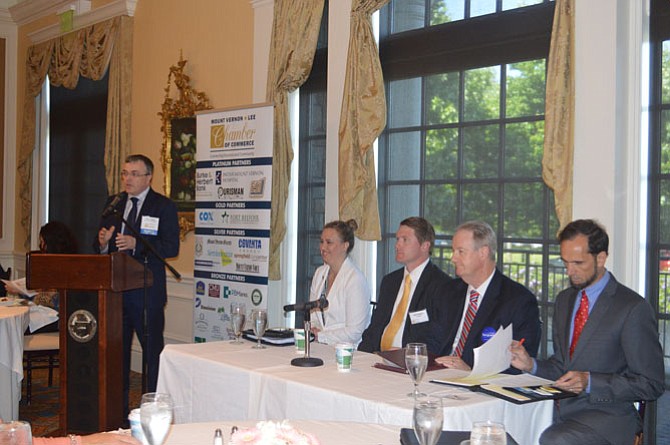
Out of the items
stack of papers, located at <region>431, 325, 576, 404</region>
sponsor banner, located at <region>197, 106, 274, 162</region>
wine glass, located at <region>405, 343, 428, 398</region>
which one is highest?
sponsor banner, located at <region>197, 106, 274, 162</region>

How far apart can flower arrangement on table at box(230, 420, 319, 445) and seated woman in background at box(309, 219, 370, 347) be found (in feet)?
9.25

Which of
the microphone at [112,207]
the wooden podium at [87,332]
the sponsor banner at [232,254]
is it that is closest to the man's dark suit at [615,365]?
the wooden podium at [87,332]

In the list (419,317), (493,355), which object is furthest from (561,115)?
(493,355)

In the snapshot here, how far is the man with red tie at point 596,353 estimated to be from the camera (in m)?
3.14

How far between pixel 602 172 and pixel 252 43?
11.4 feet

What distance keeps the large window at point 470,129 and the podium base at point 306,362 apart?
5.96 feet

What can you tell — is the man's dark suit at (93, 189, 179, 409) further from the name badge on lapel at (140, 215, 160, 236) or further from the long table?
the long table

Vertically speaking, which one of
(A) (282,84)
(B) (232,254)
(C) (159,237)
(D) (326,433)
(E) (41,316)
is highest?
(A) (282,84)

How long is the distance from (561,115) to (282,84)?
257cm

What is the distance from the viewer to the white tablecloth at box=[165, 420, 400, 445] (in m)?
2.18

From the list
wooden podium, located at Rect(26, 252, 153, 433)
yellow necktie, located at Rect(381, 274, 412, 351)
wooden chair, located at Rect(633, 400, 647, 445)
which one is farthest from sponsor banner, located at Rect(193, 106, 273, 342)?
wooden chair, located at Rect(633, 400, 647, 445)

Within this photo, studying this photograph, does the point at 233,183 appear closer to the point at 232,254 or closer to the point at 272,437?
the point at 232,254

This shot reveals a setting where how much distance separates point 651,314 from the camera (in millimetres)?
3268

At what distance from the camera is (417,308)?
417 cm
